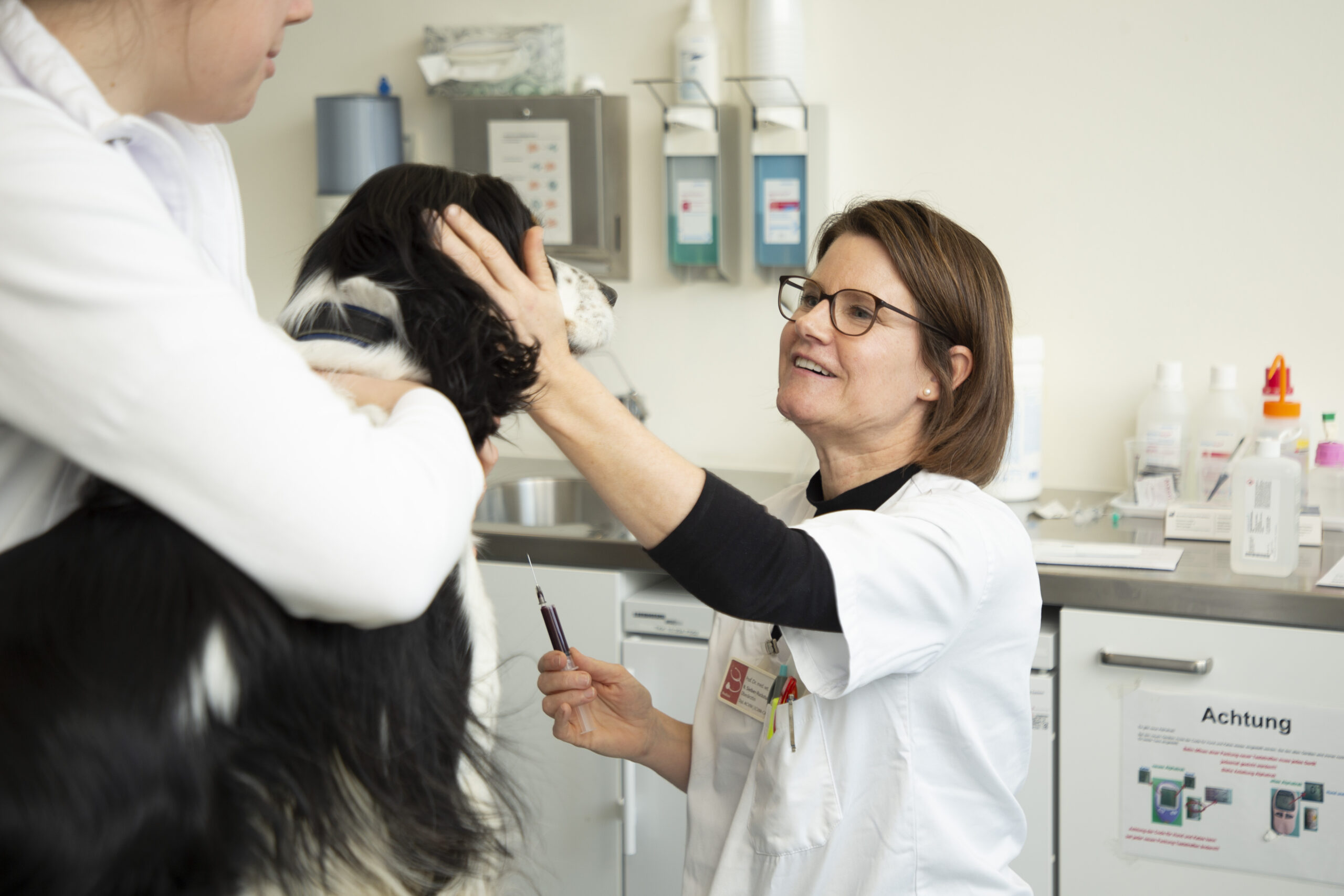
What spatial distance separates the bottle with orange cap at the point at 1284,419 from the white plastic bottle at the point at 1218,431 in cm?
4

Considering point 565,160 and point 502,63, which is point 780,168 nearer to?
point 565,160

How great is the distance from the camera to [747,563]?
2.99 ft

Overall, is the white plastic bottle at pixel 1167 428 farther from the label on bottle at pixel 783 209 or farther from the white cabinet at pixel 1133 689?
the label on bottle at pixel 783 209

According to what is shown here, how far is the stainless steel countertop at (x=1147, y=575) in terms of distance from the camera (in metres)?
1.54

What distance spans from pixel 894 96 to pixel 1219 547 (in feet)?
3.70

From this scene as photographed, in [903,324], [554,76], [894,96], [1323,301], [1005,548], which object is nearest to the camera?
[1005,548]

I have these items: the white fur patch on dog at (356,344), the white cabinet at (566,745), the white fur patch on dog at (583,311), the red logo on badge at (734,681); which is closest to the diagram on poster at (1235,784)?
the red logo on badge at (734,681)

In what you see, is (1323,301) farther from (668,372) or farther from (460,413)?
(460,413)

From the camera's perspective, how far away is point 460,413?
818 millimetres

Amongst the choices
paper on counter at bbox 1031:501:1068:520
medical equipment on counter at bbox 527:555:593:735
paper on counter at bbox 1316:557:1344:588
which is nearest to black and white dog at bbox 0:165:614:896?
medical equipment on counter at bbox 527:555:593:735

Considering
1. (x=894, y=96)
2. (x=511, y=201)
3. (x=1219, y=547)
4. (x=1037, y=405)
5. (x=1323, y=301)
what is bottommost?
(x=1219, y=547)

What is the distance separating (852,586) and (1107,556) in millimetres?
908

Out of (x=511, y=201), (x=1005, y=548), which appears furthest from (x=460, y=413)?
(x=1005, y=548)

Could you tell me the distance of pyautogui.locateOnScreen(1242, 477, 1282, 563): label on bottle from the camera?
1.63 meters
